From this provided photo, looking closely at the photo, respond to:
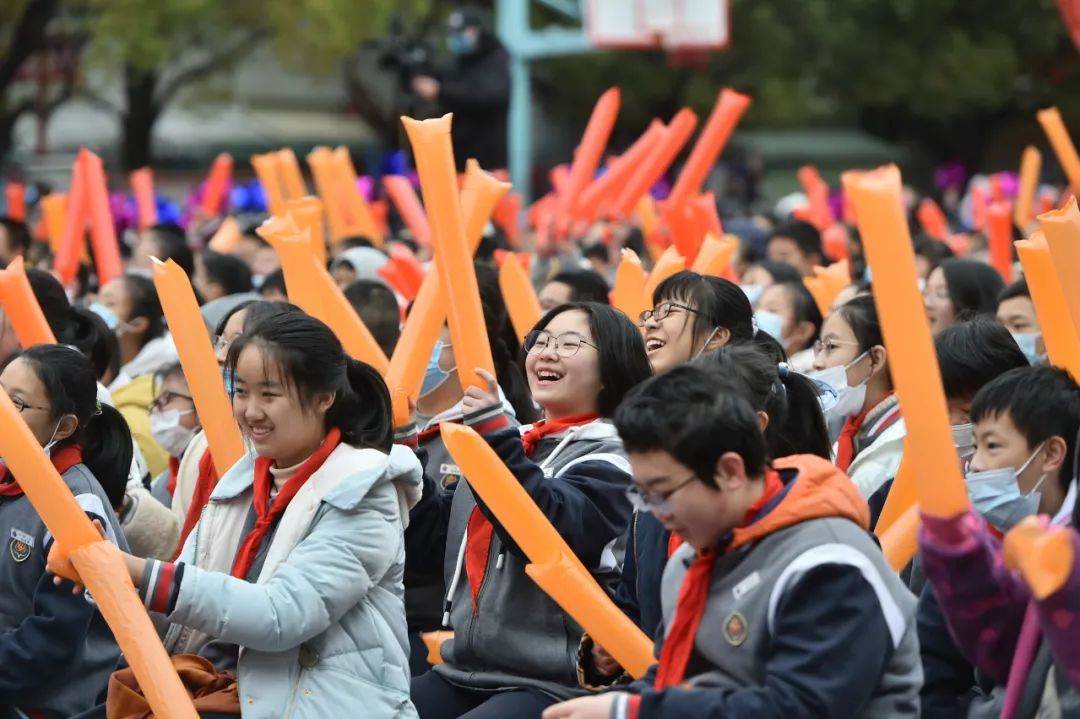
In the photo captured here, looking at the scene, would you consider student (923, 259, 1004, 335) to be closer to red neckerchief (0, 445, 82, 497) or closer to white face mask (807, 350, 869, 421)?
white face mask (807, 350, 869, 421)

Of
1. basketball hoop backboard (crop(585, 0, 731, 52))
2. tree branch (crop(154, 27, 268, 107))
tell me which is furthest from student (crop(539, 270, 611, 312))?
tree branch (crop(154, 27, 268, 107))

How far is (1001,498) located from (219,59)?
19595mm

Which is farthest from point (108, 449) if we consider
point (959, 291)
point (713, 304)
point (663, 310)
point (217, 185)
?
point (217, 185)

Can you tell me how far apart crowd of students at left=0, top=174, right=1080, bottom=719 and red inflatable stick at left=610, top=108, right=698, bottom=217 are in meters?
3.36

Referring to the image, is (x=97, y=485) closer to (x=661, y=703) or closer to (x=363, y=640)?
(x=363, y=640)

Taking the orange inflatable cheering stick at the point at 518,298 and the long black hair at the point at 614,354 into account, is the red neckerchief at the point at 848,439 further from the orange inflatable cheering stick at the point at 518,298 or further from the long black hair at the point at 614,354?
the orange inflatable cheering stick at the point at 518,298

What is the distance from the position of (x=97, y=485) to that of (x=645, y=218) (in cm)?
566

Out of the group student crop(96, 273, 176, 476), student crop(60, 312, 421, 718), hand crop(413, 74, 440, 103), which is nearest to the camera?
student crop(60, 312, 421, 718)

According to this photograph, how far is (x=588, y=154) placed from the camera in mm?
8156

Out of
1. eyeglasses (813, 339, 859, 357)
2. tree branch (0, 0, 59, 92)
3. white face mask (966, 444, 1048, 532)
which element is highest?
tree branch (0, 0, 59, 92)

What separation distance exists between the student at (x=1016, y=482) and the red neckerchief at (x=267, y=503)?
1.27 m

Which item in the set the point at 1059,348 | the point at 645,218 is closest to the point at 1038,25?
the point at 645,218

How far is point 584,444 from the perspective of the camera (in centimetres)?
384

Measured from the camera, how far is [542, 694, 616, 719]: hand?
8.71ft
